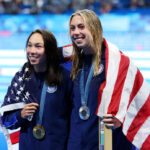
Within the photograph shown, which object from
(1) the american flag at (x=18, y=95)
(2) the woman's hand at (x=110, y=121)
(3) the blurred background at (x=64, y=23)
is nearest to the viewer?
(2) the woman's hand at (x=110, y=121)

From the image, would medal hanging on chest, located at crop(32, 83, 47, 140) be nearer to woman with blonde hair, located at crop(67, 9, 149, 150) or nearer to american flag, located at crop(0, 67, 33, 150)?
american flag, located at crop(0, 67, 33, 150)

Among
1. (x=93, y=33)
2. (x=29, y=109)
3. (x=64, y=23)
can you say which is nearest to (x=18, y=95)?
(x=29, y=109)

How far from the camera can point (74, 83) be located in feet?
8.21

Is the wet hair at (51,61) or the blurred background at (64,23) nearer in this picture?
the wet hair at (51,61)

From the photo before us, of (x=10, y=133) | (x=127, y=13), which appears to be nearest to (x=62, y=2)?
(x=127, y=13)

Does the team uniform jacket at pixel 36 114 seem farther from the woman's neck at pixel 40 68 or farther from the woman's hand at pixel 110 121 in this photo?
the woman's hand at pixel 110 121

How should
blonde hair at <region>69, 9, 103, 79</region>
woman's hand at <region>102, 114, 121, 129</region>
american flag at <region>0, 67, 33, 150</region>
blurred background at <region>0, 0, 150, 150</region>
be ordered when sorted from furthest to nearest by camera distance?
blurred background at <region>0, 0, 150, 150</region>, american flag at <region>0, 67, 33, 150</region>, blonde hair at <region>69, 9, 103, 79</region>, woman's hand at <region>102, 114, 121, 129</region>

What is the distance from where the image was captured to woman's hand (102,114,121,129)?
230 cm

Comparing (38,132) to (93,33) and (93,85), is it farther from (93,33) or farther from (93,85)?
(93,33)

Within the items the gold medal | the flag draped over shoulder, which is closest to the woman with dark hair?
the gold medal

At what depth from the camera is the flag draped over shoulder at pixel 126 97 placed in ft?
7.84

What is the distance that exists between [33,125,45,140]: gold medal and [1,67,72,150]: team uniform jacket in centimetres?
3

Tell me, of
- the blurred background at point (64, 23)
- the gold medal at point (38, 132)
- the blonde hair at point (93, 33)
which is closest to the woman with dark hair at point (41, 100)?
the gold medal at point (38, 132)

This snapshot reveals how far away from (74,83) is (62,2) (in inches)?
479
